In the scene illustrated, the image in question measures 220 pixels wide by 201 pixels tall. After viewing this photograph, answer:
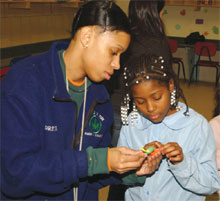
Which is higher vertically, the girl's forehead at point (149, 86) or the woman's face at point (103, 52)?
the woman's face at point (103, 52)

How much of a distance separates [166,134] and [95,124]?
0.36m

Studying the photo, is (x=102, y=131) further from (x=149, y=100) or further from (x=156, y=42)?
(x=156, y=42)

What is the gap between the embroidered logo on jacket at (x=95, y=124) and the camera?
1.49 meters

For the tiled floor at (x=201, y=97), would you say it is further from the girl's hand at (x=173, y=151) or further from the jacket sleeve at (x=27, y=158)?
the jacket sleeve at (x=27, y=158)

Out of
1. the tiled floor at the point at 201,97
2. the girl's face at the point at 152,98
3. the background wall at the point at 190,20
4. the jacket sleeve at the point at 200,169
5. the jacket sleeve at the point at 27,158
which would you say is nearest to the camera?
the jacket sleeve at the point at 27,158

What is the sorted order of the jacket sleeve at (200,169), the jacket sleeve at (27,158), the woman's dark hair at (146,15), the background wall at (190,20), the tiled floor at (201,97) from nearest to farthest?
the jacket sleeve at (27,158)
the jacket sleeve at (200,169)
the woman's dark hair at (146,15)
the tiled floor at (201,97)
the background wall at (190,20)

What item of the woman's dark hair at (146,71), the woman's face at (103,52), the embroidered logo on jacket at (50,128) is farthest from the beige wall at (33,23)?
the embroidered logo on jacket at (50,128)

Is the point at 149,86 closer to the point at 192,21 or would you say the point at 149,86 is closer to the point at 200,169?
the point at 200,169

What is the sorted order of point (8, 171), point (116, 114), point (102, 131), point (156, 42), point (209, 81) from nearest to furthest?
point (8, 171)
point (102, 131)
point (156, 42)
point (116, 114)
point (209, 81)

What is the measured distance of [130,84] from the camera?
5.16ft

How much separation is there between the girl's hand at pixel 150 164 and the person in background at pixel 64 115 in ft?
0.36

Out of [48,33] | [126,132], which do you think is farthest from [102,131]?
[48,33]

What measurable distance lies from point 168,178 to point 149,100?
40cm

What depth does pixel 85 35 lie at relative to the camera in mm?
1343
